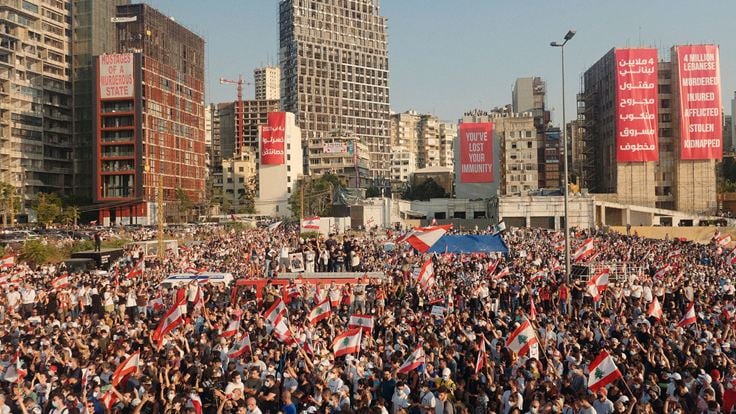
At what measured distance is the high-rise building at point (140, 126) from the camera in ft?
284

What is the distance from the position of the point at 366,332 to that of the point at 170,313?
15.8 feet

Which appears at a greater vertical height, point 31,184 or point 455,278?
point 31,184

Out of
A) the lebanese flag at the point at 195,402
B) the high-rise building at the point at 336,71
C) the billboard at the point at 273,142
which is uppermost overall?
the high-rise building at the point at 336,71

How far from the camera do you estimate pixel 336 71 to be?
15712cm

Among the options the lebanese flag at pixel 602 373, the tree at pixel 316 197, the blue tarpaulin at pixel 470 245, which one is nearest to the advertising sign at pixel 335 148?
the tree at pixel 316 197

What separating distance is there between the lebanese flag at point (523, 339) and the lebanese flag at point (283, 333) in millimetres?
4645

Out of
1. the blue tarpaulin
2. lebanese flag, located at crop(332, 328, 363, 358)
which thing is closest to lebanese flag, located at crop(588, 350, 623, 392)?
lebanese flag, located at crop(332, 328, 363, 358)

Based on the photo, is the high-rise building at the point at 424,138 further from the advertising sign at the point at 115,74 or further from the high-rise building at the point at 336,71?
the advertising sign at the point at 115,74

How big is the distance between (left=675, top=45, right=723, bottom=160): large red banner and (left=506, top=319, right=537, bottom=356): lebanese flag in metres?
75.2

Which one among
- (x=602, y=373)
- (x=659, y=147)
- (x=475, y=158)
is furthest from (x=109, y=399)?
(x=659, y=147)

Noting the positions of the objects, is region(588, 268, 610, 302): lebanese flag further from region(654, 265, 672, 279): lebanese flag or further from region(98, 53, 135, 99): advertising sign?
region(98, 53, 135, 99): advertising sign

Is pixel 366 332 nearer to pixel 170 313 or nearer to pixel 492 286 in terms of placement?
pixel 170 313

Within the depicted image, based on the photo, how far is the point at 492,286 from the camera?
22.7m

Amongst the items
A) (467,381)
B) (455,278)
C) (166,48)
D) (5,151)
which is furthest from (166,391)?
(166,48)
